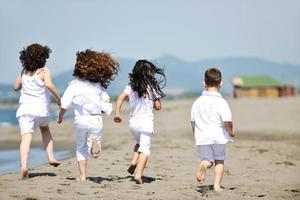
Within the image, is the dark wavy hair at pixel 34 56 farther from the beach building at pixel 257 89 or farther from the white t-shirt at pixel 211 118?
the beach building at pixel 257 89

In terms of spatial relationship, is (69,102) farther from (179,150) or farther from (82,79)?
(179,150)

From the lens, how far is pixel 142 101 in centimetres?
773

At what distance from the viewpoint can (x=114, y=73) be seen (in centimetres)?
781

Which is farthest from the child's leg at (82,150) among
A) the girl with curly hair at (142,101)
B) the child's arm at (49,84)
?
the child's arm at (49,84)

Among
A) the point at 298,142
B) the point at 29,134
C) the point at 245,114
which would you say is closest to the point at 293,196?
the point at 29,134

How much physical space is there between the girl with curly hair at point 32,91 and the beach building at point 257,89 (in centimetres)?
5094

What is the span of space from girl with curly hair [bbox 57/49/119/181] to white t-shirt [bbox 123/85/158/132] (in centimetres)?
32

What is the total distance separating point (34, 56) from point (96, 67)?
89cm

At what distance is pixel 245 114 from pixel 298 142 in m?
11.5

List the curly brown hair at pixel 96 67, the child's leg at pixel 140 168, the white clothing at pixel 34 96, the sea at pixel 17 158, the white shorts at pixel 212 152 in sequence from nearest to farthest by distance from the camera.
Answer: the white shorts at pixel 212 152 < the child's leg at pixel 140 168 < the curly brown hair at pixel 96 67 < the white clothing at pixel 34 96 < the sea at pixel 17 158

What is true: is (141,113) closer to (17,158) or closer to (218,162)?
(218,162)

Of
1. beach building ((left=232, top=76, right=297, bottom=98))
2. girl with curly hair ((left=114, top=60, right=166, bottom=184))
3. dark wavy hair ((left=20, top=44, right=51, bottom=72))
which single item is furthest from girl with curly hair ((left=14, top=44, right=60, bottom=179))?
beach building ((left=232, top=76, right=297, bottom=98))

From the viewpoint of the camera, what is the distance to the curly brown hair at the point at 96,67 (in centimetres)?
769

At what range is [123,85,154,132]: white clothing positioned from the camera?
769 cm
